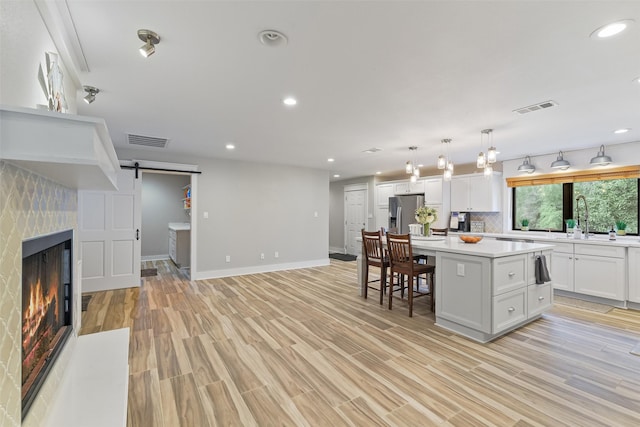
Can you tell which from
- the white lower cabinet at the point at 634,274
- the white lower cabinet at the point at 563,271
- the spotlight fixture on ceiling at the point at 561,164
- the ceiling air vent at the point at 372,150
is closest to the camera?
the white lower cabinet at the point at 634,274

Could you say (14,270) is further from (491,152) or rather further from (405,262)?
(491,152)

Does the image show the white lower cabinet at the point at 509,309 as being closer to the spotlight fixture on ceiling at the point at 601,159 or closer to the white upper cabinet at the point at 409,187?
the spotlight fixture on ceiling at the point at 601,159

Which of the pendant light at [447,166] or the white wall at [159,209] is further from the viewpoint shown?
the white wall at [159,209]

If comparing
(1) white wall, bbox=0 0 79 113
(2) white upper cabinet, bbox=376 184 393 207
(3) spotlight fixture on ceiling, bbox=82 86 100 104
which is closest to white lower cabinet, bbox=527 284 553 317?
(1) white wall, bbox=0 0 79 113

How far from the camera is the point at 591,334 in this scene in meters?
3.05

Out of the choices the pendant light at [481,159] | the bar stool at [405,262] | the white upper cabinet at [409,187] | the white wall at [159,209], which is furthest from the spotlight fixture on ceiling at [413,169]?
the white wall at [159,209]

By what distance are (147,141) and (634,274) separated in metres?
7.11

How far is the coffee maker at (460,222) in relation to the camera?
6215 mm

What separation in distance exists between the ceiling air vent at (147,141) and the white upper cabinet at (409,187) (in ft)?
16.2

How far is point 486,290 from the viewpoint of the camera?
2822 millimetres

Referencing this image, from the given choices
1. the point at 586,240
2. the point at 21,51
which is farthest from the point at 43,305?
the point at 586,240

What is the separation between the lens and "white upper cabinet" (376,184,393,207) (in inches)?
297

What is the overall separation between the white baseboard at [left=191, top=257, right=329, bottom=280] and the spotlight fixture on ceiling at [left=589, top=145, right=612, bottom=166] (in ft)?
17.1

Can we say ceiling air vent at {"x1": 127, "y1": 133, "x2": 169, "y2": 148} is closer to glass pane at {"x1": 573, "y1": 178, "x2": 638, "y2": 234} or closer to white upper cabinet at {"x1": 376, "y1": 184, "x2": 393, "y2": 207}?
white upper cabinet at {"x1": 376, "y1": 184, "x2": 393, "y2": 207}
